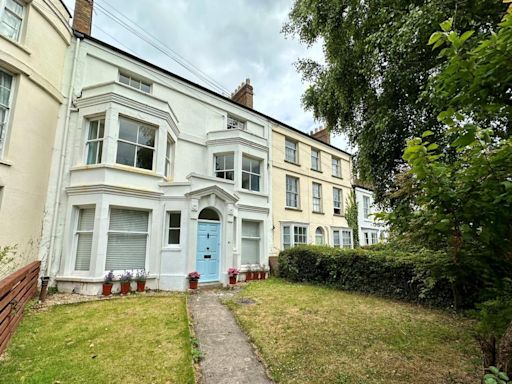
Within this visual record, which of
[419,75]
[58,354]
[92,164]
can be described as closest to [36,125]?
[92,164]

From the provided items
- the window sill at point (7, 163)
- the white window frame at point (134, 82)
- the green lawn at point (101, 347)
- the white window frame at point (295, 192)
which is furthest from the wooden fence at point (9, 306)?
the white window frame at point (295, 192)

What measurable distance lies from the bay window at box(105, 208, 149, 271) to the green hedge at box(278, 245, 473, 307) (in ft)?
23.6

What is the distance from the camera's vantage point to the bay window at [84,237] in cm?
969

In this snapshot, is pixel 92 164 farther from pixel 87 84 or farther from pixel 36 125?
pixel 87 84

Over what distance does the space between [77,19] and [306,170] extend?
1503 cm

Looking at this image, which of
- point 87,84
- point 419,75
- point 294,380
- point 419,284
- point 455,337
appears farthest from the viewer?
point 87,84

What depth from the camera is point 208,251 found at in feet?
38.0

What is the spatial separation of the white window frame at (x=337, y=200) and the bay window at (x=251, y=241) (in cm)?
896

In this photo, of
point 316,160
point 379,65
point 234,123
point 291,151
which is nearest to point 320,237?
point 316,160

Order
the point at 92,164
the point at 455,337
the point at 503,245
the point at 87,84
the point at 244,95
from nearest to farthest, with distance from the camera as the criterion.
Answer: the point at 503,245 < the point at 455,337 < the point at 92,164 < the point at 87,84 < the point at 244,95

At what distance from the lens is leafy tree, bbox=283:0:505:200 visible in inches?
215

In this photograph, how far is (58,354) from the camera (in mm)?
4711

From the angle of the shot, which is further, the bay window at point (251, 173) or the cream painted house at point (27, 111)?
the bay window at point (251, 173)

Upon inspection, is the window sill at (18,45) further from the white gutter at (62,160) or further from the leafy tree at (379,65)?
the leafy tree at (379,65)
